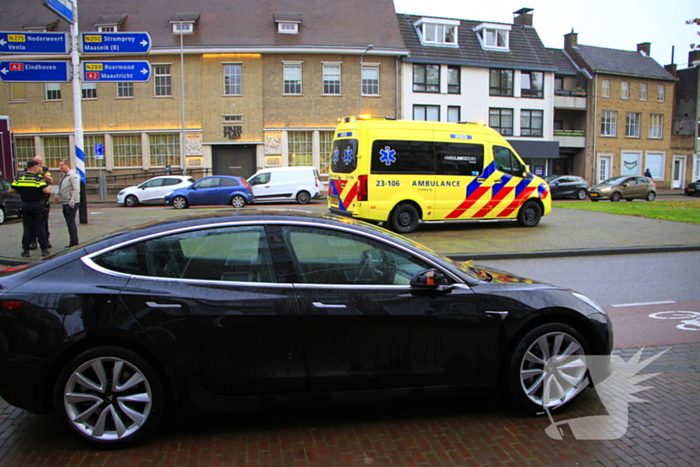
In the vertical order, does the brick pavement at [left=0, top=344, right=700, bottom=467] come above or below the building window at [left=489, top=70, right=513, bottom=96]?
below

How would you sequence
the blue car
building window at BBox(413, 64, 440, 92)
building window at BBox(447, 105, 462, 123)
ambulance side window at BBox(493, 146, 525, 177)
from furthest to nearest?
building window at BBox(447, 105, 462, 123)
building window at BBox(413, 64, 440, 92)
the blue car
ambulance side window at BBox(493, 146, 525, 177)

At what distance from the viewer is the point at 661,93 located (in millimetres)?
47969

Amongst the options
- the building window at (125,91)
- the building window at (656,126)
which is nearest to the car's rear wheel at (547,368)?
the building window at (125,91)

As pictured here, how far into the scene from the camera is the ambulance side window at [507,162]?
569 inches

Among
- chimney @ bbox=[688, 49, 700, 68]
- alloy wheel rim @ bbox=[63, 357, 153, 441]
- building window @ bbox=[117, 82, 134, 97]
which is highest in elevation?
chimney @ bbox=[688, 49, 700, 68]

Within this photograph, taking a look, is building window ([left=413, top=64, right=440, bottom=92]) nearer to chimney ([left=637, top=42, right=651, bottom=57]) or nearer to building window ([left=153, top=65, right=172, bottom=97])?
building window ([left=153, top=65, right=172, bottom=97])

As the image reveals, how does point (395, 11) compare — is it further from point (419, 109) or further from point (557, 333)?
point (557, 333)

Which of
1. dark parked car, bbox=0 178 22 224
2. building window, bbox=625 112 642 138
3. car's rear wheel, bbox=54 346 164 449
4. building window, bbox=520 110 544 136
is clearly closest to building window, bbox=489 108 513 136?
building window, bbox=520 110 544 136

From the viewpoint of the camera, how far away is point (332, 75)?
3616 cm

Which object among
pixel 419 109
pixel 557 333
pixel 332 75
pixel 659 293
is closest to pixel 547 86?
pixel 419 109

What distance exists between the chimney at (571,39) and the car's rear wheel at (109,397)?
49.9 metres

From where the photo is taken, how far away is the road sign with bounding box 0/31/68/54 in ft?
40.3

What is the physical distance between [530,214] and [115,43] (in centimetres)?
1159

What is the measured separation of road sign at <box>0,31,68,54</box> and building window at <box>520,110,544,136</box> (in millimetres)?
35683
